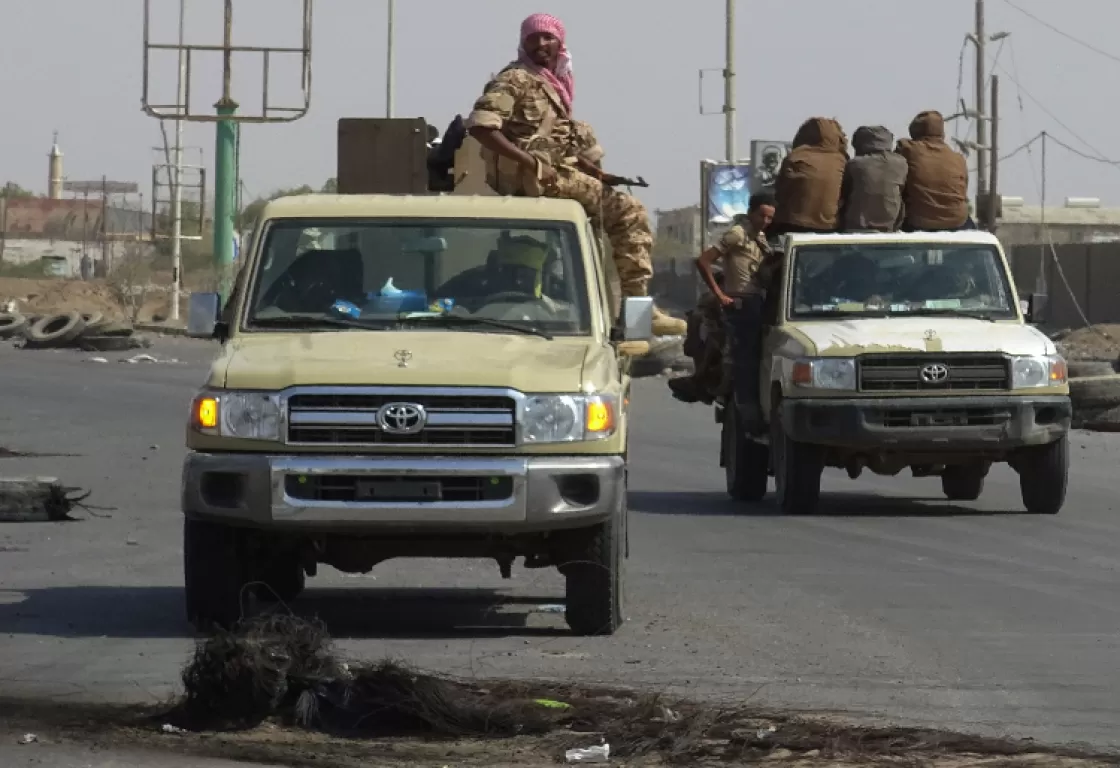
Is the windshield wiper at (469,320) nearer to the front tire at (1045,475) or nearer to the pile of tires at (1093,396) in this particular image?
the front tire at (1045,475)

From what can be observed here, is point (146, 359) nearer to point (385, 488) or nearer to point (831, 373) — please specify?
point (831, 373)

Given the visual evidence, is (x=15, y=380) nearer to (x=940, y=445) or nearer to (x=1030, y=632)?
(x=940, y=445)

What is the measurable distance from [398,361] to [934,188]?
28.3 feet

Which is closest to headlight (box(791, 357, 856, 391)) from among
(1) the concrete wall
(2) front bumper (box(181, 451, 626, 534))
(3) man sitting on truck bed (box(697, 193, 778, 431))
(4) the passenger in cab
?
(3) man sitting on truck bed (box(697, 193, 778, 431))

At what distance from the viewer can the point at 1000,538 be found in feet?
46.0

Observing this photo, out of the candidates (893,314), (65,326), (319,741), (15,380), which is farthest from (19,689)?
(65,326)

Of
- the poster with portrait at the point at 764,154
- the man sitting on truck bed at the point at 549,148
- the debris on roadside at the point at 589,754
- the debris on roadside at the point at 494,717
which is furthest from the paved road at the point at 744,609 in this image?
the poster with portrait at the point at 764,154

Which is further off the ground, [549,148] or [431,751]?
[549,148]

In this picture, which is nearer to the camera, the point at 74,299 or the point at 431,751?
the point at 431,751

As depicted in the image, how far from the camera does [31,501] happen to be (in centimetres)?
1442

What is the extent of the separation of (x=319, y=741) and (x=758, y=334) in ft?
32.3

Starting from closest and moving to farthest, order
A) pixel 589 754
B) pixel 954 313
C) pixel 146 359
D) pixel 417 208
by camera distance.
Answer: pixel 589 754, pixel 417 208, pixel 954 313, pixel 146 359

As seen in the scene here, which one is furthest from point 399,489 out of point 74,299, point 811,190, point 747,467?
point 74,299

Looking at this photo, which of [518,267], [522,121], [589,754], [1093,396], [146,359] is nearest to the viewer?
[589,754]
